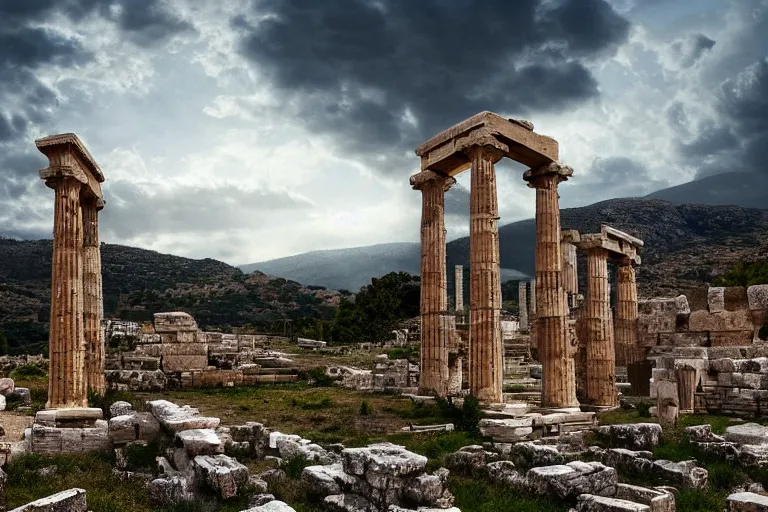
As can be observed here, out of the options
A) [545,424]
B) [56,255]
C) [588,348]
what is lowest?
[545,424]

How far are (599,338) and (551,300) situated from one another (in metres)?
4.45

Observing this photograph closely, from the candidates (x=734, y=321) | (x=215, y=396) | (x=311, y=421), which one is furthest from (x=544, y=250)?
(x=215, y=396)

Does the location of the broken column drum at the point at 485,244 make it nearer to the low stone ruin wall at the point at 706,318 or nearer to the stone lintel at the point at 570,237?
the stone lintel at the point at 570,237

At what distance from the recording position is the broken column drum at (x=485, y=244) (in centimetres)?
1622

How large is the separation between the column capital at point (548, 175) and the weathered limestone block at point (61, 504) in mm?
14803

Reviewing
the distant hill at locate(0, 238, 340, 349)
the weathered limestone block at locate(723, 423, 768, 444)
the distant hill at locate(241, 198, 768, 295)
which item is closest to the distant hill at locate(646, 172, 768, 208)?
the distant hill at locate(241, 198, 768, 295)

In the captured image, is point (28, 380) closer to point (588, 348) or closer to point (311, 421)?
point (311, 421)

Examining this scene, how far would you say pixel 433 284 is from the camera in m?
19.5

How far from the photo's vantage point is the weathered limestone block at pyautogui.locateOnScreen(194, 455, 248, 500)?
7.77 metres

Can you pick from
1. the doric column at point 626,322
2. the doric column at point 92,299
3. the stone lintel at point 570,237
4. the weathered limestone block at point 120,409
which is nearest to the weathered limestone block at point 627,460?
the weathered limestone block at point 120,409

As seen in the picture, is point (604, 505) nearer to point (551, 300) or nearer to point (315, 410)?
point (315, 410)

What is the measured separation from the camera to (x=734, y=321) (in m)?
23.2

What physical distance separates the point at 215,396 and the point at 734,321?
18596 mm

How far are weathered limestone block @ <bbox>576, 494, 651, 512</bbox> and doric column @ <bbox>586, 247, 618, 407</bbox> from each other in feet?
45.6
